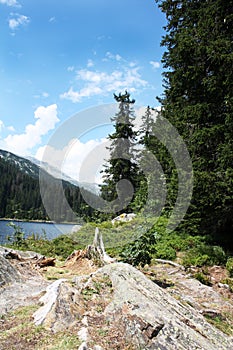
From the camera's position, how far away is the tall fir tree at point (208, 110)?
34.3ft

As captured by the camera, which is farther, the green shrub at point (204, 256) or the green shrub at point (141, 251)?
the green shrub at point (204, 256)

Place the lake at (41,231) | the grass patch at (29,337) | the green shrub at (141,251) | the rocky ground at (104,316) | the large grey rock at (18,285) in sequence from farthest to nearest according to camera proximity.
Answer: the lake at (41,231) < the green shrub at (141,251) < the large grey rock at (18,285) < the rocky ground at (104,316) < the grass patch at (29,337)

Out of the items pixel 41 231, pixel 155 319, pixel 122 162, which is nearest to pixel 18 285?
pixel 155 319

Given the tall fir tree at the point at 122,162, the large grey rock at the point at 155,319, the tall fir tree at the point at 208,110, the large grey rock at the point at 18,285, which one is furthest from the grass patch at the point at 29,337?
the tall fir tree at the point at 122,162

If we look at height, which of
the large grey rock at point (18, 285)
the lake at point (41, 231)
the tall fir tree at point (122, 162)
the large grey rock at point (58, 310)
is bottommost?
the lake at point (41, 231)

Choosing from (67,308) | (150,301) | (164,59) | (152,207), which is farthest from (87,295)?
(164,59)

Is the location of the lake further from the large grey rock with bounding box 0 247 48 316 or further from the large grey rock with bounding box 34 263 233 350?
the large grey rock with bounding box 34 263 233 350

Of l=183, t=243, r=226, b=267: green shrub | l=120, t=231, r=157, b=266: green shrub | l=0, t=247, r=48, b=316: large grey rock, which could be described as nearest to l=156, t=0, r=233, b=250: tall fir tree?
l=183, t=243, r=226, b=267: green shrub

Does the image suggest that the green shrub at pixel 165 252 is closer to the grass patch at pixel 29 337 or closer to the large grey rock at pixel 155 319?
the large grey rock at pixel 155 319

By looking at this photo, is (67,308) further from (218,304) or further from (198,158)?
(198,158)

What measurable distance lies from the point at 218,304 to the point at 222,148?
6039 millimetres

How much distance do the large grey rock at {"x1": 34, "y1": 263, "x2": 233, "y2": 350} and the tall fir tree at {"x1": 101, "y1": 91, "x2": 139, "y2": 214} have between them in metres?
17.9

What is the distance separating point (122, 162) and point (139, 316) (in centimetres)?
2119

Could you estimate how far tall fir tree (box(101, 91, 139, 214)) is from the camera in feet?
77.9
